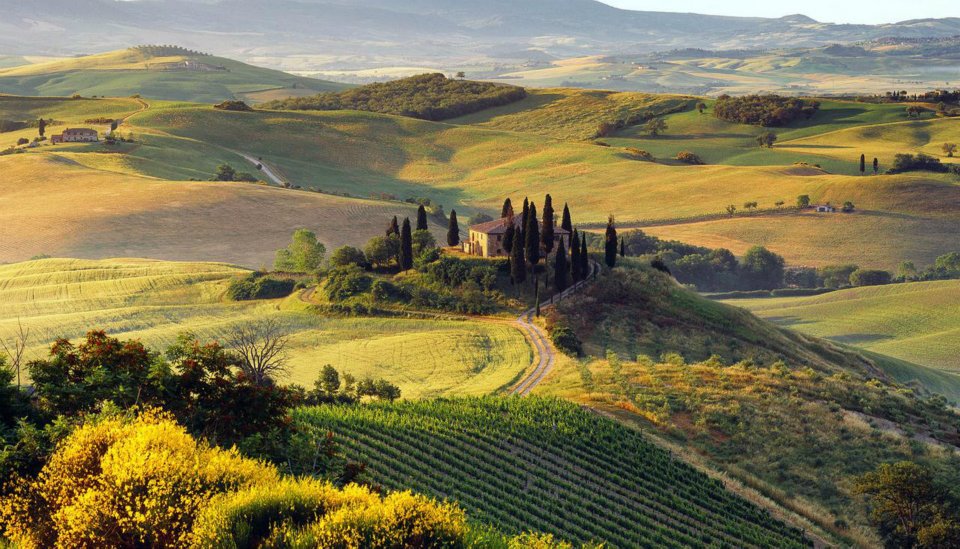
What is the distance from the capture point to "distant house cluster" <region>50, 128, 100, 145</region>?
170m

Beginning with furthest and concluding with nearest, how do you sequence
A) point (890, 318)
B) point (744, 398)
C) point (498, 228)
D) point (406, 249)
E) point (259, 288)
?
point (890, 318), point (259, 288), point (498, 228), point (406, 249), point (744, 398)

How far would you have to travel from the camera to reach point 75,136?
560 ft

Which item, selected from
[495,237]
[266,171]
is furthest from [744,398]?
[266,171]

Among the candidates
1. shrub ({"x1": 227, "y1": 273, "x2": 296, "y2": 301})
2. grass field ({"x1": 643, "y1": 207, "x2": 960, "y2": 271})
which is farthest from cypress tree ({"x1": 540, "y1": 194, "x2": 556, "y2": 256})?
grass field ({"x1": 643, "y1": 207, "x2": 960, "y2": 271})

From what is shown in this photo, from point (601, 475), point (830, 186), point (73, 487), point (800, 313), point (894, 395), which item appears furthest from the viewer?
point (830, 186)

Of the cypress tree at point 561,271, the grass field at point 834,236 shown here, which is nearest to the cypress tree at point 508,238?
the cypress tree at point 561,271

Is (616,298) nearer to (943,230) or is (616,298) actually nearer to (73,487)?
(73,487)

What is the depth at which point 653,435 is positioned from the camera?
1900 inches

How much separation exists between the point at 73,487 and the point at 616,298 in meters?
54.3

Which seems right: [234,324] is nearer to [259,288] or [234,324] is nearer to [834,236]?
[259,288]

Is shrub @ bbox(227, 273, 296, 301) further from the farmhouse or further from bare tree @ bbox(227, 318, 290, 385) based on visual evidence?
the farmhouse

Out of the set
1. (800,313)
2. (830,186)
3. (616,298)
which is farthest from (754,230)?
(616,298)

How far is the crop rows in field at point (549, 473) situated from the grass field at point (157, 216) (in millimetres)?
77129

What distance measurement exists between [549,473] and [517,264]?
116 feet
